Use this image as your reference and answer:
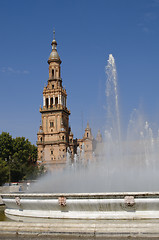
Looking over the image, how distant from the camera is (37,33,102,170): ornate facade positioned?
71938 mm

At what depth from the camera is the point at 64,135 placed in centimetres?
7231

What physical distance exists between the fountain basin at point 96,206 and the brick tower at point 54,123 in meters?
62.4

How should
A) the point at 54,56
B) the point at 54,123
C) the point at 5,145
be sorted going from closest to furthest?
the point at 5,145 → the point at 54,123 → the point at 54,56

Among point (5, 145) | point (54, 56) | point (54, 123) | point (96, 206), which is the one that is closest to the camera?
point (96, 206)

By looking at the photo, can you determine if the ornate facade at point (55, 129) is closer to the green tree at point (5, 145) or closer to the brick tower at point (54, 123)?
the brick tower at point (54, 123)

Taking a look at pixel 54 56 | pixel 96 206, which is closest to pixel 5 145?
pixel 54 56

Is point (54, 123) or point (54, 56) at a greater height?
point (54, 56)

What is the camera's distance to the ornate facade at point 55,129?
236ft

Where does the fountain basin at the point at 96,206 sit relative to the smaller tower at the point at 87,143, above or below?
below

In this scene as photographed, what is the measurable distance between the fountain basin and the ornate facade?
62.5 m

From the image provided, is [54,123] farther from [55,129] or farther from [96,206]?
[96,206]

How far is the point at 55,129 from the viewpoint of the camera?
7431 cm

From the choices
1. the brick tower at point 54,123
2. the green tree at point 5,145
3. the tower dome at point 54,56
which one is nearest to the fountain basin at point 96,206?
the green tree at point 5,145

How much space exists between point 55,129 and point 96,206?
6733 centimetres
